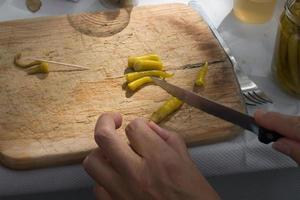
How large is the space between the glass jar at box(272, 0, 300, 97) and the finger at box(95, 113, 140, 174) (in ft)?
0.95

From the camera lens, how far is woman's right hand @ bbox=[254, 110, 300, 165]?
1.82 feet

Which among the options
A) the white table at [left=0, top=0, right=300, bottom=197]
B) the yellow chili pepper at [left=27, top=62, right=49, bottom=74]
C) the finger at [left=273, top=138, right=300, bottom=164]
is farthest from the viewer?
the yellow chili pepper at [left=27, top=62, right=49, bottom=74]

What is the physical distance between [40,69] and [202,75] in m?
0.26

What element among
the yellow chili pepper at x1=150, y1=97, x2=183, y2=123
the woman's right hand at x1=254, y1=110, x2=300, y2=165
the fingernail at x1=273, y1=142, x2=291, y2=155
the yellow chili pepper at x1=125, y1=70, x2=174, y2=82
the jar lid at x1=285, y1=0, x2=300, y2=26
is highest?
the jar lid at x1=285, y1=0, x2=300, y2=26

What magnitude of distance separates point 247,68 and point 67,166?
34 cm

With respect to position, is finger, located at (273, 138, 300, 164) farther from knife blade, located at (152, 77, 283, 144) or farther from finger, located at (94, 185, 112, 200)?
finger, located at (94, 185, 112, 200)

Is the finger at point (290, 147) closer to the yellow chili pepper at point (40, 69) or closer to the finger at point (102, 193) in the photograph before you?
the finger at point (102, 193)

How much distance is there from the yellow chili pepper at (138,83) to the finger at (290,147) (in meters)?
0.25

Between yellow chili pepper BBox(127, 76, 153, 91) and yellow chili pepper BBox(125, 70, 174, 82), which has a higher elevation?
yellow chili pepper BBox(125, 70, 174, 82)

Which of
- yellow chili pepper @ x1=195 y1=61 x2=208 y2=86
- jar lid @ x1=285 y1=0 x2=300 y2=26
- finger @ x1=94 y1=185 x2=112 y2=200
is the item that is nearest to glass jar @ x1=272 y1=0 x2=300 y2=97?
jar lid @ x1=285 y1=0 x2=300 y2=26

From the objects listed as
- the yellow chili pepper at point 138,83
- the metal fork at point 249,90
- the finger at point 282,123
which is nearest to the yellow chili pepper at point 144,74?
the yellow chili pepper at point 138,83

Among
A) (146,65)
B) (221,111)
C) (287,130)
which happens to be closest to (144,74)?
(146,65)

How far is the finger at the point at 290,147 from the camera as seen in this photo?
0.55 metres

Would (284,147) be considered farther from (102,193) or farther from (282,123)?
(102,193)
